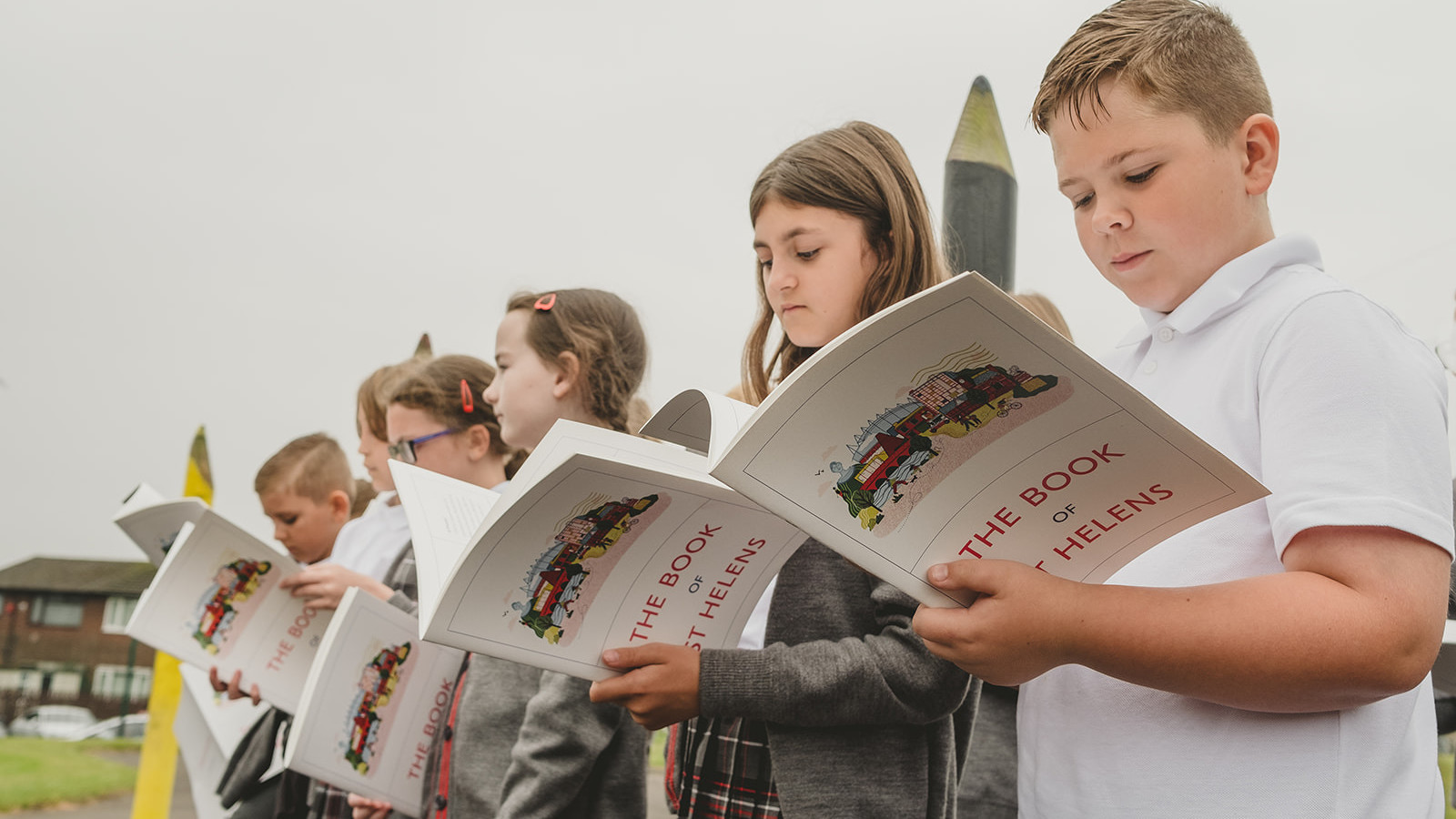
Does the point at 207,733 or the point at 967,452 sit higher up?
the point at 967,452

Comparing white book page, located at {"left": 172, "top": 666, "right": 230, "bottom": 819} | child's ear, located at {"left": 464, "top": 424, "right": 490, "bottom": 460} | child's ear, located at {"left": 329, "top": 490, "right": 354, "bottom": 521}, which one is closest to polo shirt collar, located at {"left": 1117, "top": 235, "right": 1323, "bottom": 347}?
child's ear, located at {"left": 464, "top": 424, "right": 490, "bottom": 460}

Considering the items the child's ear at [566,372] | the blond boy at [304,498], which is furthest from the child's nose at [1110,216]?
the blond boy at [304,498]

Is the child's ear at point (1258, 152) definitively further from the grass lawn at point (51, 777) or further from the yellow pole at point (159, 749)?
the grass lawn at point (51, 777)

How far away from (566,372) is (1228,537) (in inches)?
57.2

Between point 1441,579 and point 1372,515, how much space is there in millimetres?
69

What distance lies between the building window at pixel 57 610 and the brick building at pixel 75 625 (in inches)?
0.7

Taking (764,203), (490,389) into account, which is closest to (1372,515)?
(764,203)

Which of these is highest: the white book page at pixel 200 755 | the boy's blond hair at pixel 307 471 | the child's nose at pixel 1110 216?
the child's nose at pixel 1110 216

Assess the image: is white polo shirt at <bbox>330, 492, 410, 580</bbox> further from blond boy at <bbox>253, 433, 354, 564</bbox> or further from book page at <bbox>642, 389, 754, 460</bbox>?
book page at <bbox>642, 389, 754, 460</bbox>

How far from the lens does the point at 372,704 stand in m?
1.73

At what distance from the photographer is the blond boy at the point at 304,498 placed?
11.0 feet

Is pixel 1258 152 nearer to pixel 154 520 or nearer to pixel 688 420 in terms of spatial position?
pixel 688 420

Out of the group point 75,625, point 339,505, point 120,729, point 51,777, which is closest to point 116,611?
point 75,625

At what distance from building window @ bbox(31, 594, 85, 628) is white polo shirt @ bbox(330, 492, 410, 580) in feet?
76.2
